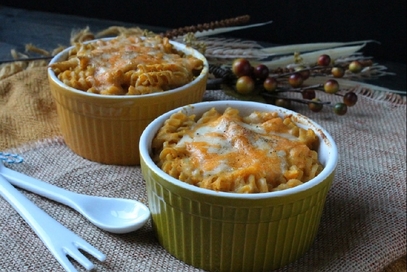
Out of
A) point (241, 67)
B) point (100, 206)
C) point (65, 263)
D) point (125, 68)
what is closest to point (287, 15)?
point (241, 67)

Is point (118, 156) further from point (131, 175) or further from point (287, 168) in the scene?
point (287, 168)

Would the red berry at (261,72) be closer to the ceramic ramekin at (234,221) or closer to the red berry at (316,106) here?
the red berry at (316,106)

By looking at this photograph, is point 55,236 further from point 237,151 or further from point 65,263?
point 237,151

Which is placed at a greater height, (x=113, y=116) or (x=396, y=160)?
(x=113, y=116)

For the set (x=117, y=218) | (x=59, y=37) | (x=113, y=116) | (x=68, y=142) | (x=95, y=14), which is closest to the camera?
(x=117, y=218)

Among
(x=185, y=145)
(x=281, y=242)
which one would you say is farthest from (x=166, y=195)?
(x=281, y=242)

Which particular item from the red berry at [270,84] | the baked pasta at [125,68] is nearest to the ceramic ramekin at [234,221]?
the baked pasta at [125,68]
